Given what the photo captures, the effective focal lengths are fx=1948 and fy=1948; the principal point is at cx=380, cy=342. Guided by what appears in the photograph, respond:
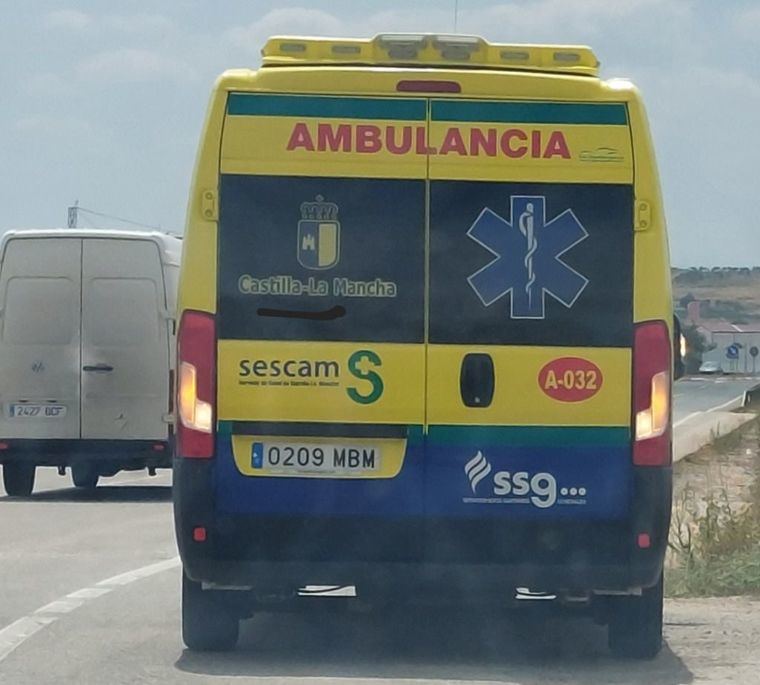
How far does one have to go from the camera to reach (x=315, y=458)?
27.8ft

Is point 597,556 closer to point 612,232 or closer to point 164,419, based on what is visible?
point 612,232

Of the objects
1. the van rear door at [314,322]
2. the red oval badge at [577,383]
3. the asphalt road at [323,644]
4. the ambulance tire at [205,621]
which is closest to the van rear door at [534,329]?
the red oval badge at [577,383]

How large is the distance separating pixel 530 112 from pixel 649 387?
1.31 metres

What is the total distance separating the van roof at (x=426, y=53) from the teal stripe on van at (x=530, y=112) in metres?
0.25

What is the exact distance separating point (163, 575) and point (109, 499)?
8214 mm

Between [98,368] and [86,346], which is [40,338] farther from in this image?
[98,368]

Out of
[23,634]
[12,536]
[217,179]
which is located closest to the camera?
[217,179]

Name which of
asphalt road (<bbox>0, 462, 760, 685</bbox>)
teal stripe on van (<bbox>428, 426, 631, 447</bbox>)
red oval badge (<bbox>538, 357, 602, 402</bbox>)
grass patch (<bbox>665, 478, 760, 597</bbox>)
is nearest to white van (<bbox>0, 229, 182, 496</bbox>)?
asphalt road (<bbox>0, 462, 760, 685</bbox>)

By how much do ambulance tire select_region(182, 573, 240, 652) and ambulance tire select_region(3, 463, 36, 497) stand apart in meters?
12.0

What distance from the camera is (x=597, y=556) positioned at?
8453mm

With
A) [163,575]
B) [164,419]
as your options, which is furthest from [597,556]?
[164,419]

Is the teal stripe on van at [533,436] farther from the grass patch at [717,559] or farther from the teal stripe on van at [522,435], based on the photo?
the grass patch at [717,559]

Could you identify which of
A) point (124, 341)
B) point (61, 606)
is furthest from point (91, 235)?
point (61, 606)

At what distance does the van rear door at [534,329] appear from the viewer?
27.7 ft
